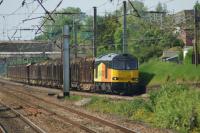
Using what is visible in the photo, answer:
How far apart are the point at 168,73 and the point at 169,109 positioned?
26.7 metres

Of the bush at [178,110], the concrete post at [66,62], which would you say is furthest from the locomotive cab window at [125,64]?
the bush at [178,110]

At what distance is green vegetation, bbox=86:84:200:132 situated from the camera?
1634 cm

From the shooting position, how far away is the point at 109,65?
128 ft

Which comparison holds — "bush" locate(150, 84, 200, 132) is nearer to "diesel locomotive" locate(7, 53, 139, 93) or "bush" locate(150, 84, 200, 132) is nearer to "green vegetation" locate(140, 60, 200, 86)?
"diesel locomotive" locate(7, 53, 139, 93)

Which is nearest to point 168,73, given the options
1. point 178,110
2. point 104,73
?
point 104,73

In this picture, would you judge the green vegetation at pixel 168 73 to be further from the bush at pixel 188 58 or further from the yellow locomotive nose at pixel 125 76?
the yellow locomotive nose at pixel 125 76

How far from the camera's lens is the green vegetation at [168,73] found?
4168 cm

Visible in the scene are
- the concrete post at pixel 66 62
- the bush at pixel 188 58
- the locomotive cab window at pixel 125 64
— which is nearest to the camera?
the concrete post at pixel 66 62

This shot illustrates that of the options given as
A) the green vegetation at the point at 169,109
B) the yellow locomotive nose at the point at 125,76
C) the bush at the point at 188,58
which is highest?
the bush at the point at 188,58

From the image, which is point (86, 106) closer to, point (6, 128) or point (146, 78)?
point (6, 128)

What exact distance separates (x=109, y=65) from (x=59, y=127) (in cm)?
2080

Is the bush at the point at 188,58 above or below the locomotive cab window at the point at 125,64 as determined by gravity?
above

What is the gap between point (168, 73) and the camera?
44.3 metres

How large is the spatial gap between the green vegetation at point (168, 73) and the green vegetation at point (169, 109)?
17617 mm
